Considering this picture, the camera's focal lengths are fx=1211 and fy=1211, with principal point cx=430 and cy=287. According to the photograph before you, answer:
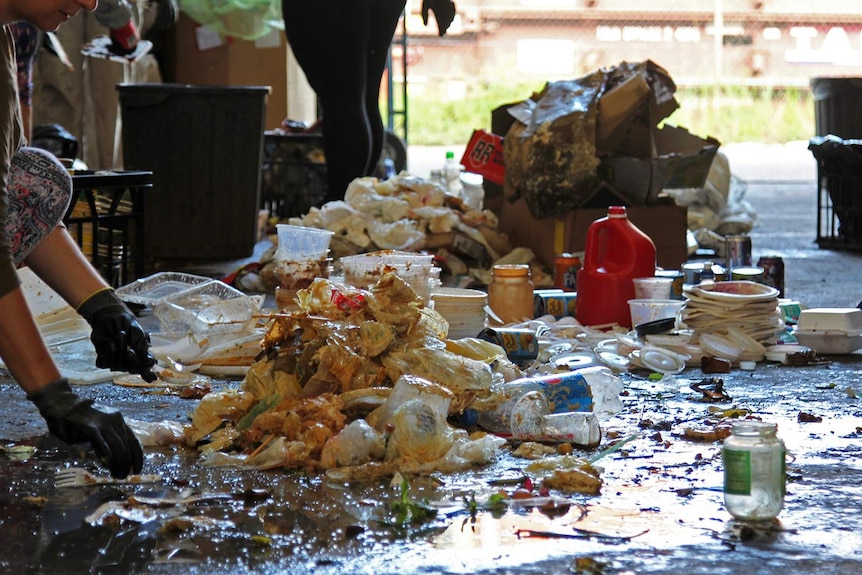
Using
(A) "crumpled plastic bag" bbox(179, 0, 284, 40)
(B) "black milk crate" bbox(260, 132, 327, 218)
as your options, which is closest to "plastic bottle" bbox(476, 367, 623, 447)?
(B) "black milk crate" bbox(260, 132, 327, 218)

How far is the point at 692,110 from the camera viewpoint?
15.7 m

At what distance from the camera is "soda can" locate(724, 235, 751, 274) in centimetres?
450

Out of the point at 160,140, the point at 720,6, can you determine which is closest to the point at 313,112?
the point at 160,140

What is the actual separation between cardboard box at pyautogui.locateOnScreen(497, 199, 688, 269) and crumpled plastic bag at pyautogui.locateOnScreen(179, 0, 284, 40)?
132 inches

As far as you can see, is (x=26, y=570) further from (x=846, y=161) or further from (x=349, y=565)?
(x=846, y=161)

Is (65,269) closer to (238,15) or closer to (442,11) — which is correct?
(442,11)

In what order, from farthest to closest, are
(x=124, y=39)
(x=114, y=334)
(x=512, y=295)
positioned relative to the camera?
(x=124, y=39) → (x=512, y=295) → (x=114, y=334)

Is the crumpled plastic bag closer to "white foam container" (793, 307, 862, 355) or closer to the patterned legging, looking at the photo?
"white foam container" (793, 307, 862, 355)

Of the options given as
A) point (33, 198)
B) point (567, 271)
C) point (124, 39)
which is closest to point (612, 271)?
point (567, 271)

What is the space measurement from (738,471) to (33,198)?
1668 millimetres

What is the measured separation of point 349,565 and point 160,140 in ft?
14.8

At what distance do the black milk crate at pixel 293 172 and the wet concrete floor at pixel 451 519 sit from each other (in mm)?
4727

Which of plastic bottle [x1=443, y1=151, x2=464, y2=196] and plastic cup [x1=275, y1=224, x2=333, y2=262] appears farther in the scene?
plastic bottle [x1=443, y1=151, x2=464, y2=196]

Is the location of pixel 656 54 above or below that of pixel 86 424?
above
